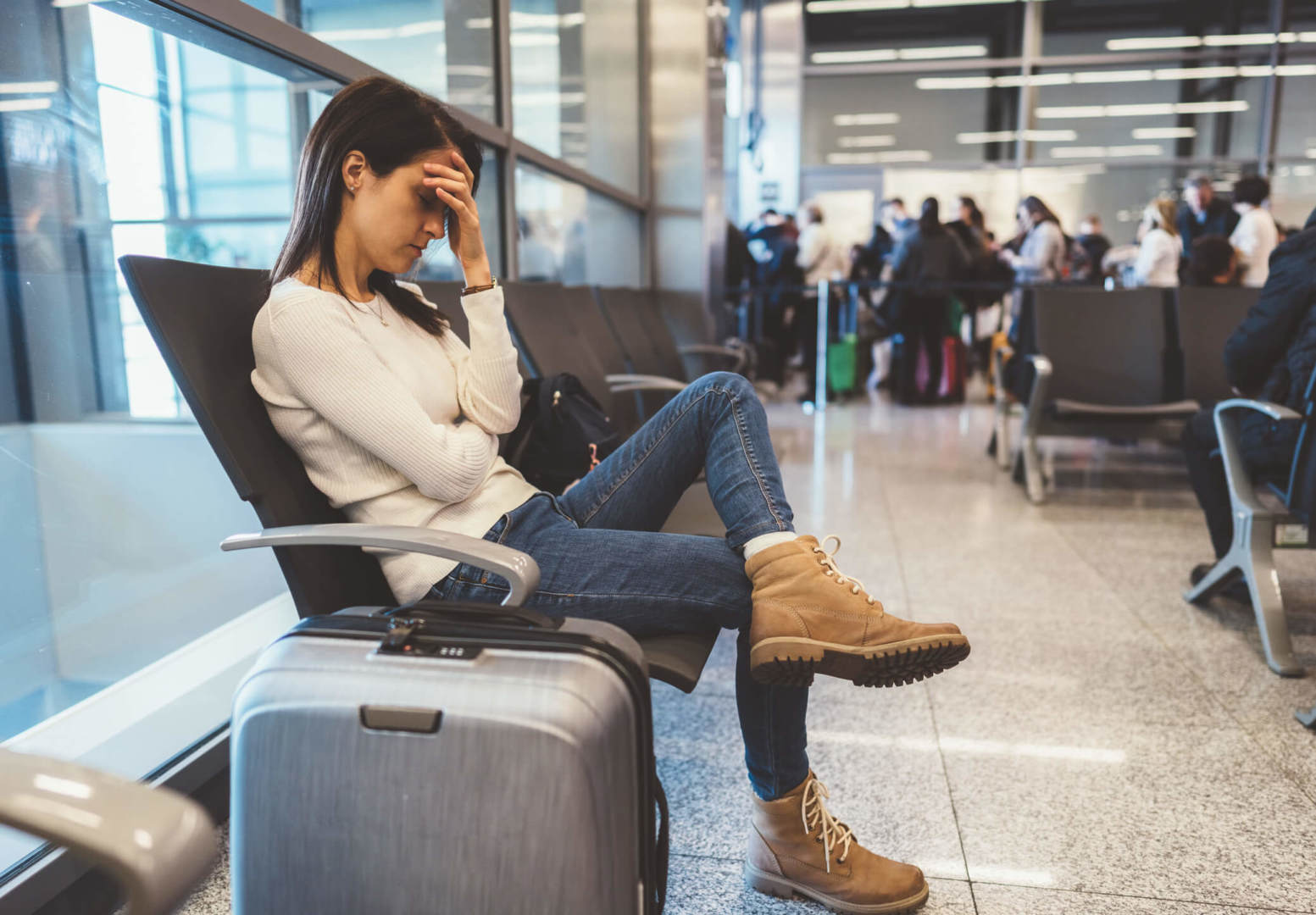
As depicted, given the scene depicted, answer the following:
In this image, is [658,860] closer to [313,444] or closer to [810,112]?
[313,444]

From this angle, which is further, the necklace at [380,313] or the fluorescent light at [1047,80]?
the fluorescent light at [1047,80]

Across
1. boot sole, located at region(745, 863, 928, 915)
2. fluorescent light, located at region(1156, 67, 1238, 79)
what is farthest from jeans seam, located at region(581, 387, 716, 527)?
fluorescent light, located at region(1156, 67, 1238, 79)

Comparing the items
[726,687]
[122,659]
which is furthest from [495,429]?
[726,687]

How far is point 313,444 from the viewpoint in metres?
1.16

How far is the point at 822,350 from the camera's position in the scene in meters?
7.03

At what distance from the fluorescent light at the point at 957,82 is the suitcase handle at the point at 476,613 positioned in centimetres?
1052

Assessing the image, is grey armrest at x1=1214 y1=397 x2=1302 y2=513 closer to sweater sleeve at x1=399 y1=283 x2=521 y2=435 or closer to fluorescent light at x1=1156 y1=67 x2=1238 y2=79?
sweater sleeve at x1=399 y1=283 x2=521 y2=435

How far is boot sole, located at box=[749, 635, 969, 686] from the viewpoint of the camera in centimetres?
111

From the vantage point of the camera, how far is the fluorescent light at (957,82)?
32.4 feet

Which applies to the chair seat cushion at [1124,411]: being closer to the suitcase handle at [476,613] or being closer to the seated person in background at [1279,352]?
the seated person in background at [1279,352]

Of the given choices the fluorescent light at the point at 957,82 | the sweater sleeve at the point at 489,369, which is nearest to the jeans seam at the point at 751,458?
the sweater sleeve at the point at 489,369

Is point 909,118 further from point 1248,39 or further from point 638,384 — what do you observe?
point 638,384

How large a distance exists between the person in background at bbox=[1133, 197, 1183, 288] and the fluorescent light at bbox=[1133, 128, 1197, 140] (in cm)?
431

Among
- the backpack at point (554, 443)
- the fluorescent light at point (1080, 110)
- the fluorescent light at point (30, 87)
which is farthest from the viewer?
the fluorescent light at point (1080, 110)
